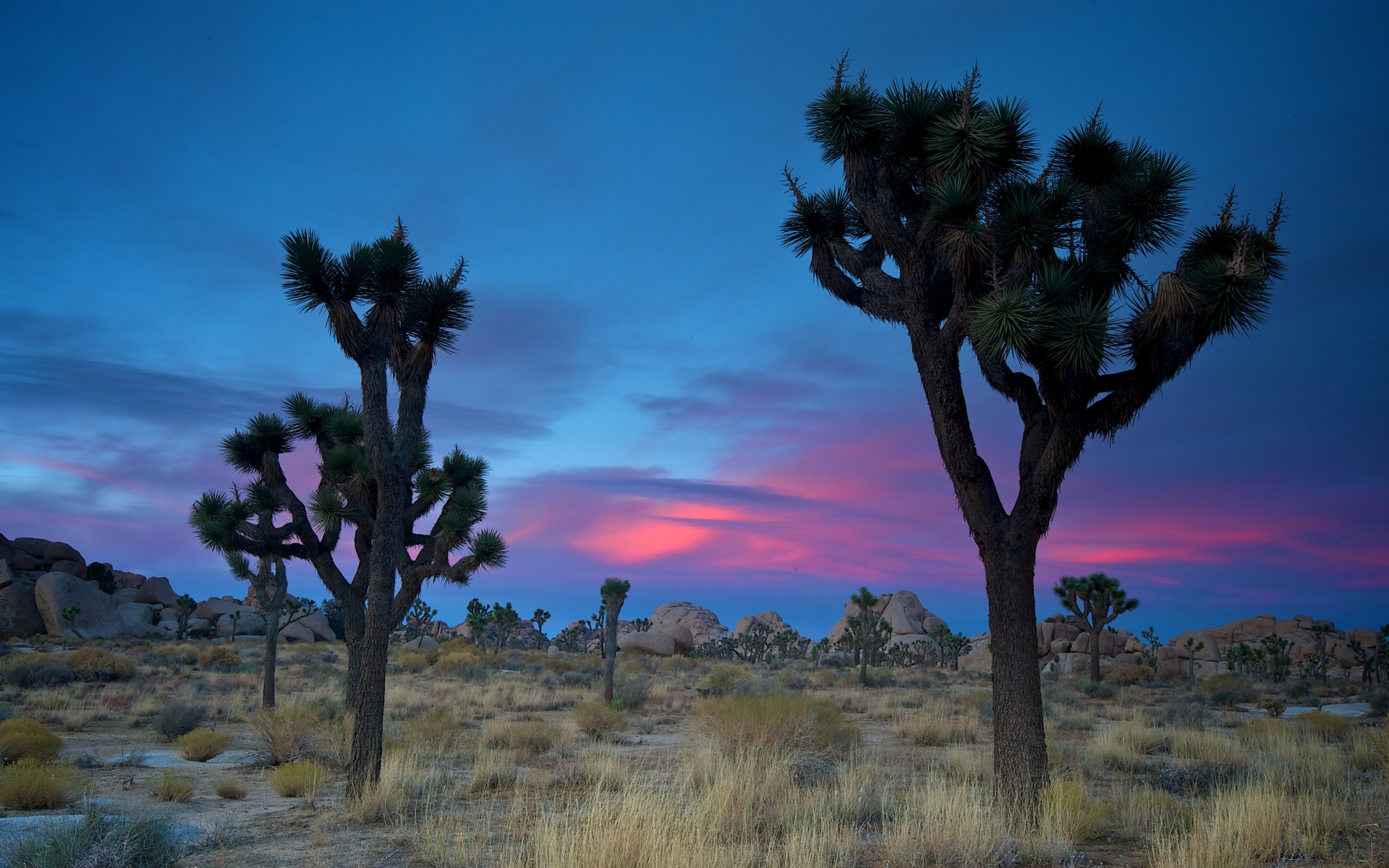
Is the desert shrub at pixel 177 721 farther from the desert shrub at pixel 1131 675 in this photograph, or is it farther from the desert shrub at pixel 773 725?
the desert shrub at pixel 1131 675

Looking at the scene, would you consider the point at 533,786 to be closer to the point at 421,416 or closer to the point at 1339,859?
the point at 421,416

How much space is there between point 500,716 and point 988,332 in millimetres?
17763

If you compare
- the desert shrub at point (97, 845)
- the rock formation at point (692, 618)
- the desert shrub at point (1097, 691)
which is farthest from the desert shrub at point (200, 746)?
the rock formation at point (692, 618)

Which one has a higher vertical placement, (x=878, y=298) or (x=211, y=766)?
(x=878, y=298)

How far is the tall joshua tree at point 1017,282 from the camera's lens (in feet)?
29.0

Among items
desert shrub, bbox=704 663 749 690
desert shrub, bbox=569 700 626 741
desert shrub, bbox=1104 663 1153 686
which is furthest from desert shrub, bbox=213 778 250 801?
desert shrub, bbox=1104 663 1153 686

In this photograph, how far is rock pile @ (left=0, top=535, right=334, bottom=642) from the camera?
49.3 metres

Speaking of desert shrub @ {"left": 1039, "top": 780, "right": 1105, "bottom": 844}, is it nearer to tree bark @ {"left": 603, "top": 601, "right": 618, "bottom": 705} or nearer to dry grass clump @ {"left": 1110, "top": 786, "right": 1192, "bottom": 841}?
dry grass clump @ {"left": 1110, "top": 786, "right": 1192, "bottom": 841}

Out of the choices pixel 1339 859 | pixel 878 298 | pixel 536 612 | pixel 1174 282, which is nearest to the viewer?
pixel 1339 859

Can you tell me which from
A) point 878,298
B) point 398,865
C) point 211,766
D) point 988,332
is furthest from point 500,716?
point 988,332

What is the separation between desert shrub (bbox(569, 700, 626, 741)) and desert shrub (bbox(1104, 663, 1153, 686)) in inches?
1225

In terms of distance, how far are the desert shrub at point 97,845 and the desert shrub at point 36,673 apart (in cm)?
2204

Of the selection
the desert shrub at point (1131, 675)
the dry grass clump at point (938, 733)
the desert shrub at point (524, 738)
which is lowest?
the desert shrub at point (1131, 675)

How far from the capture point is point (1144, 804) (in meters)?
9.21
